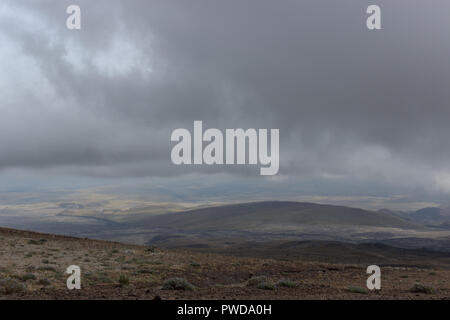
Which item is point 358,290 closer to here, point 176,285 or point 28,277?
point 176,285

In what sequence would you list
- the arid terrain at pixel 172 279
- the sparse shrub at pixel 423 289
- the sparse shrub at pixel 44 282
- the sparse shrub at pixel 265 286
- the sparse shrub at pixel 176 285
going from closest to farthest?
the arid terrain at pixel 172 279, the sparse shrub at pixel 176 285, the sparse shrub at pixel 44 282, the sparse shrub at pixel 265 286, the sparse shrub at pixel 423 289

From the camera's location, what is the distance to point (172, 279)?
55.3 ft

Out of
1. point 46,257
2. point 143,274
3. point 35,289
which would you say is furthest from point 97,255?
point 35,289

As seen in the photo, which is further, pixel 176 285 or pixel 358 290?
pixel 358 290

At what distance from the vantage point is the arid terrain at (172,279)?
1520cm

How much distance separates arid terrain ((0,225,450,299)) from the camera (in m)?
15.2

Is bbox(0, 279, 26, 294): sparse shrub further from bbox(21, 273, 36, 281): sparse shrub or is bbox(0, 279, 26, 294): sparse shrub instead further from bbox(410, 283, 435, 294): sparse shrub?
bbox(410, 283, 435, 294): sparse shrub

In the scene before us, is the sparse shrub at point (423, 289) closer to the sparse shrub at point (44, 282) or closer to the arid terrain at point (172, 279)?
the arid terrain at point (172, 279)

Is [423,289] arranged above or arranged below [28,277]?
below

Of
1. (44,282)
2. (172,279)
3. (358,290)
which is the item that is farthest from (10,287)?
(358,290)

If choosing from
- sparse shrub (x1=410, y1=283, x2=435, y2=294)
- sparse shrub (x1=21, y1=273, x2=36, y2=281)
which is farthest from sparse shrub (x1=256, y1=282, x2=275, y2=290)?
sparse shrub (x1=21, y1=273, x2=36, y2=281)

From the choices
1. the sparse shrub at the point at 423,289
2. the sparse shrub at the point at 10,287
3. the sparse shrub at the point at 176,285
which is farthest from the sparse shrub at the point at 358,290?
the sparse shrub at the point at 10,287

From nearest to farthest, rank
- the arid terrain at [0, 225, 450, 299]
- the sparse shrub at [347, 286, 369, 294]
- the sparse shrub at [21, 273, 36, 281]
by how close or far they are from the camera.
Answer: the arid terrain at [0, 225, 450, 299], the sparse shrub at [347, 286, 369, 294], the sparse shrub at [21, 273, 36, 281]
